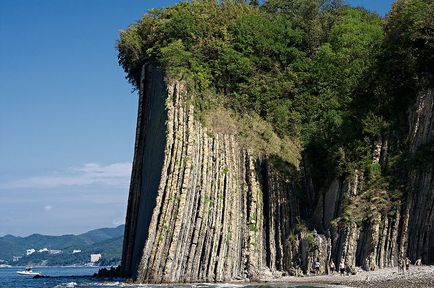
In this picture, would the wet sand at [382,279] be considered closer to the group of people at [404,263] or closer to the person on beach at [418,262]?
the group of people at [404,263]

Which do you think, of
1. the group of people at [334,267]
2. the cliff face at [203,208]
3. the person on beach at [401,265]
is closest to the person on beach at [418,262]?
the person on beach at [401,265]

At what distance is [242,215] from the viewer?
4784cm

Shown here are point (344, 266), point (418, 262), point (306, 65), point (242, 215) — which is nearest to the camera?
point (418, 262)

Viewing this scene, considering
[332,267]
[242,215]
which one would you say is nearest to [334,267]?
[332,267]

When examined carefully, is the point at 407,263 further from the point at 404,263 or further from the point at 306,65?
the point at 306,65

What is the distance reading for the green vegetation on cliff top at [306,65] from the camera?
4775 cm

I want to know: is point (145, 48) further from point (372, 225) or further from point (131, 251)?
point (372, 225)

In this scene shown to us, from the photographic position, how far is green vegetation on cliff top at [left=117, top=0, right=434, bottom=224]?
47750 millimetres

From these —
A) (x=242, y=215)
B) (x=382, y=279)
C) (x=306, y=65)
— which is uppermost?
(x=306, y=65)

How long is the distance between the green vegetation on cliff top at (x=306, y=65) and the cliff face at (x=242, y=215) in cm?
171

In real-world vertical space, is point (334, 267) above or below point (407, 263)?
below

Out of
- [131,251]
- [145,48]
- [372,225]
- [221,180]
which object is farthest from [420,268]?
[145,48]

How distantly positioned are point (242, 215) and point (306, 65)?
1742 cm

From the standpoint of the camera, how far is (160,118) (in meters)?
54.6
